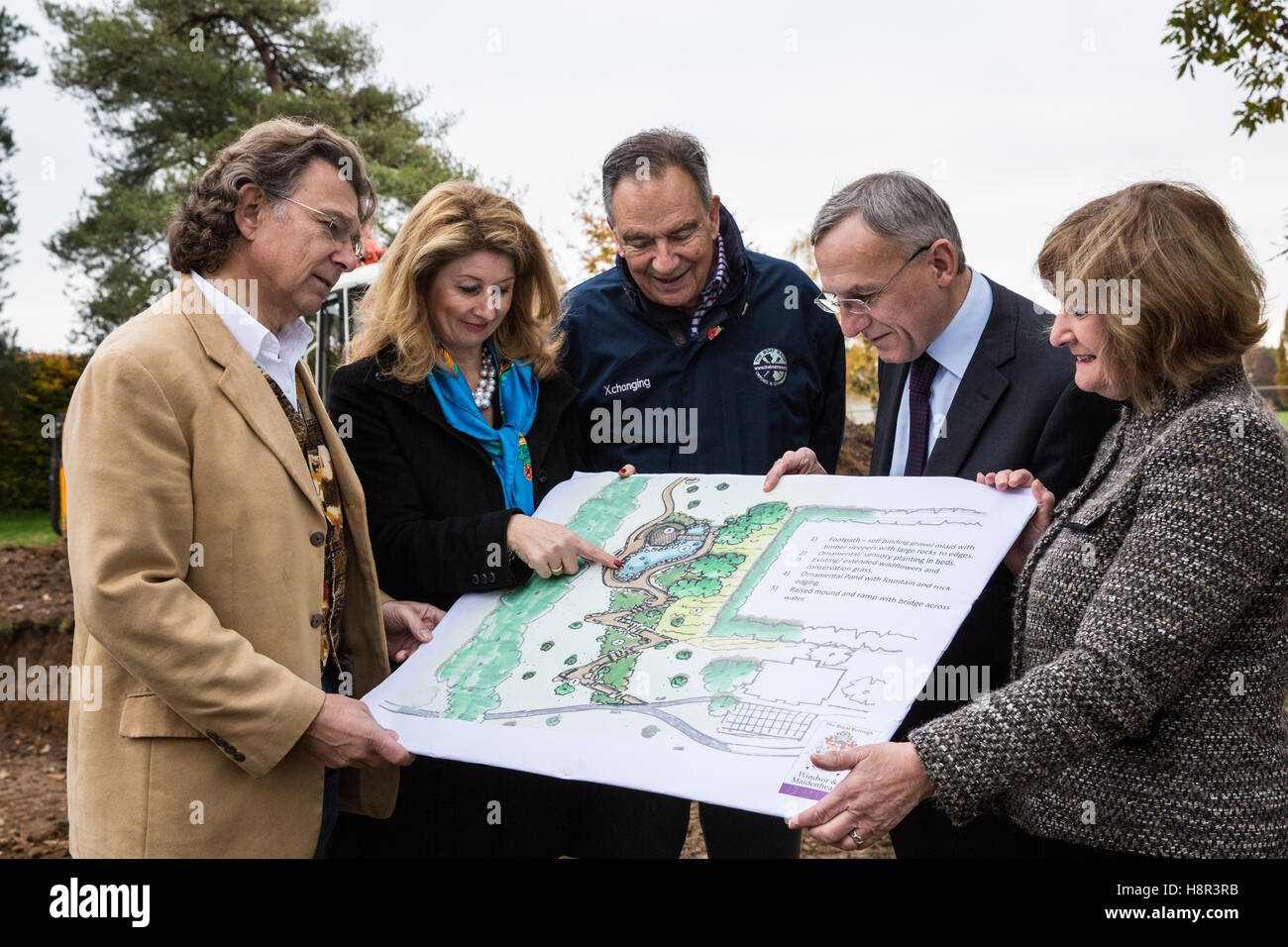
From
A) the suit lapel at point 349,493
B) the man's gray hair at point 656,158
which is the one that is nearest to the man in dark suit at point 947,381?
the man's gray hair at point 656,158

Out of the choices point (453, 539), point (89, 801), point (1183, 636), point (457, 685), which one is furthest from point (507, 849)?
point (1183, 636)

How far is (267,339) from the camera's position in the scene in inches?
103

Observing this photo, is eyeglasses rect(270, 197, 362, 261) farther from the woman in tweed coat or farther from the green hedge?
the green hedge

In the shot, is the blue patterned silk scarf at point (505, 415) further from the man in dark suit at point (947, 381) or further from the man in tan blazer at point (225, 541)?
the man in dark suit at point (947, 381)

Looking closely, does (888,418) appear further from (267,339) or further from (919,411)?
(267,339)

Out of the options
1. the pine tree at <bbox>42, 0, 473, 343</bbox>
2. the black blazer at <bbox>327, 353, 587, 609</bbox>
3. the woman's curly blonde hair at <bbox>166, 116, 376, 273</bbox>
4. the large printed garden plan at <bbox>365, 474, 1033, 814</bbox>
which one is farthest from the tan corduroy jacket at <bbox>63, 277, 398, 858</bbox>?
the pine tree at <bbox>42, 0, 473, 343</bbox>

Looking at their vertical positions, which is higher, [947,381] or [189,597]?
[947,381]

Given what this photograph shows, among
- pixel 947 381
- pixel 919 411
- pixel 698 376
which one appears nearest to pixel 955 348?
pixel 947 381

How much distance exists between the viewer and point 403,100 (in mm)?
18797

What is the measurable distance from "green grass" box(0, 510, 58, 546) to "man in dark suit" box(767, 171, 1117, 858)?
18.0 m

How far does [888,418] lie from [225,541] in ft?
6.35

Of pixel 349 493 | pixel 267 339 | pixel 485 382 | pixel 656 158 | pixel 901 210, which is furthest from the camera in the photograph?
pixel 656 158

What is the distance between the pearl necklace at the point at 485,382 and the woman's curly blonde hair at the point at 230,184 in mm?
804

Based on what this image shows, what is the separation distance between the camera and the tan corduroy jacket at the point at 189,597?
2240 millimetres
